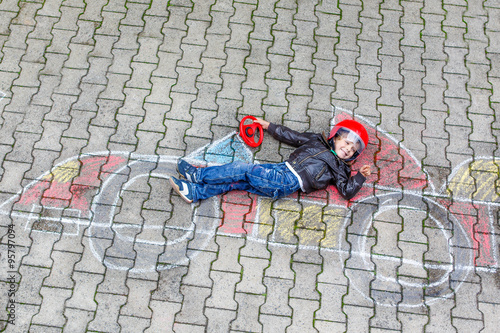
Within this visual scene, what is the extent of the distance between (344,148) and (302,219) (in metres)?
0.80

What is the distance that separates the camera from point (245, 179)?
177 inches

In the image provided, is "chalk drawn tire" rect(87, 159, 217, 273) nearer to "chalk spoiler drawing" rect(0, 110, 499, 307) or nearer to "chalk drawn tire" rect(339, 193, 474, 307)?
"chalk spoiler drawing" rect(0, 110, 499, 307)

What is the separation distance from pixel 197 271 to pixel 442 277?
7.34ft

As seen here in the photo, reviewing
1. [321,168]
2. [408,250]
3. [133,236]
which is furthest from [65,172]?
[408,250]

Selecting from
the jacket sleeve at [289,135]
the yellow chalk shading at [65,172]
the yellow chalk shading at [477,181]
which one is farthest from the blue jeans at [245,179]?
the yellow chalk shading at [477,181]

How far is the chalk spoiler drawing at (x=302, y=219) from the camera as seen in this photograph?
431 cm

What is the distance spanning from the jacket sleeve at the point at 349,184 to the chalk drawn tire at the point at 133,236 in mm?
1220

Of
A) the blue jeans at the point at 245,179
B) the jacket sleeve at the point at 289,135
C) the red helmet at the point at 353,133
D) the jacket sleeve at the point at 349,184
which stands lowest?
the blue jeans at the point at 245,179

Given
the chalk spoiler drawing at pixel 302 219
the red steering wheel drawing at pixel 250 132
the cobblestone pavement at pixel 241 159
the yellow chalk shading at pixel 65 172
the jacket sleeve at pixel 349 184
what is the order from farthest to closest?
the red steering wheel drawing at pixel 250 132 → the yellow chalk shading at pixel 65 172 → the jacket sleeve at pixel 349 184 → the chalk spoiler drawing at pixel 302 219 → the cobblestone pavement at pixel 241 159

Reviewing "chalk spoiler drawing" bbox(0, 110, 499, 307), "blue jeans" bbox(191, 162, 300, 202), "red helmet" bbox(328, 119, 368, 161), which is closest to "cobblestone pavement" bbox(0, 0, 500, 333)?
"chalk spoiler drawing" bbox(0, 110, 499, 307)

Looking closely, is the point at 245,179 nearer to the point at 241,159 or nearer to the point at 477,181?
the point at 241,159

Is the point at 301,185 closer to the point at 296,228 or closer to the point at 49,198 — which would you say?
the point at 296,228

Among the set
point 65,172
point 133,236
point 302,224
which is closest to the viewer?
point 133,236

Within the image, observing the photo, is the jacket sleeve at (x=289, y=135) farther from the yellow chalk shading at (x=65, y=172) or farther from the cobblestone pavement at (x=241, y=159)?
the yellow chalk shading at (x=65, y=172)
